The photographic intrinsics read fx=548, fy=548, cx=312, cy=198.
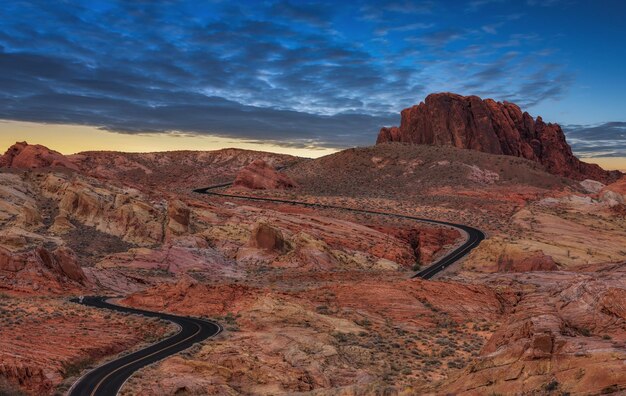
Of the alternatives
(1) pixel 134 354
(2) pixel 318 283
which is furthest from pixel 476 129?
(1) pixel 134 354

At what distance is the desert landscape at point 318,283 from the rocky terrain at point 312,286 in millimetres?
168

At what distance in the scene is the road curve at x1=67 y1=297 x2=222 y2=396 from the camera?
88.2ft

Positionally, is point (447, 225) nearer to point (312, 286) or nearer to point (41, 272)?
point (312, 286)

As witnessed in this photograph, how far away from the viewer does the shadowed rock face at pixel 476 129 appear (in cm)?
17375

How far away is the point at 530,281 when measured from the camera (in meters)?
54.6

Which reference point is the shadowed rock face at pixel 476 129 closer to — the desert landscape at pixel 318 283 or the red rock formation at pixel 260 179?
the desert landscape at pixel 318 283

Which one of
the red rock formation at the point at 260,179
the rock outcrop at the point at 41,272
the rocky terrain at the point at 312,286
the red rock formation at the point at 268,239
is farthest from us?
the red rock formation at the point at 260,179

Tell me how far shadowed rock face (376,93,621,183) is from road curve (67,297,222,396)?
14317 centimetres

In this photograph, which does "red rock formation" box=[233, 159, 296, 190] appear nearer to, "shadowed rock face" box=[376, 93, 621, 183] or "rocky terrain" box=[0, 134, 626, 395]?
"rocky terrain" box=[0, 134, 626, 395]

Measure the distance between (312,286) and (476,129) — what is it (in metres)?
136

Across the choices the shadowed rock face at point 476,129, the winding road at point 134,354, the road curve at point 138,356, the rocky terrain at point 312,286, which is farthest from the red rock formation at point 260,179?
the road curve at point 138,356

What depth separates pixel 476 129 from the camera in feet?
577

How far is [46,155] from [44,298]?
70567mm

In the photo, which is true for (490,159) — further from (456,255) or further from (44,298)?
(44,298)
